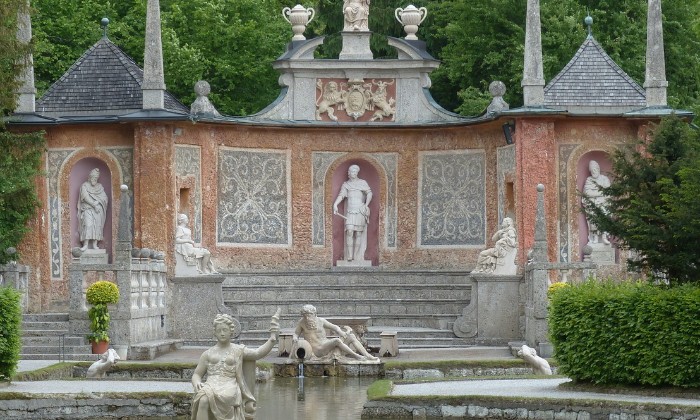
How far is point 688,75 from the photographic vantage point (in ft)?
145

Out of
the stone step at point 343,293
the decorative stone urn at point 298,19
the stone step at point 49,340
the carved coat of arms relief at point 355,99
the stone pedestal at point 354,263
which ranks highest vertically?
the decorative stone urn at point 298,19

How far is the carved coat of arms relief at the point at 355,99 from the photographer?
38031mm

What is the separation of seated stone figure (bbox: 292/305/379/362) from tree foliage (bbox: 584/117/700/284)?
444 cm

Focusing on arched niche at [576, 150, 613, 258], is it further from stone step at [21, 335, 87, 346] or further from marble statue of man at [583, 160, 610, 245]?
stone step at [21, 335, 87, 346]

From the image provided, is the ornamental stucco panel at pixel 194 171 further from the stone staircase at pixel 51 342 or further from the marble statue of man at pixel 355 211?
the stone staircase at pixel 51 342

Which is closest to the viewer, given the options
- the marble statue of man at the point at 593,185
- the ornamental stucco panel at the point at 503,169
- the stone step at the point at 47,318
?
the stone step at the point at 47,318

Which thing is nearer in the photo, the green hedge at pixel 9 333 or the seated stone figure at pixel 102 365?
the green hedge at pixel 9 333

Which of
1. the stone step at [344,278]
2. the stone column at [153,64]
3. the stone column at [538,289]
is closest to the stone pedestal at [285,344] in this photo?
the stone column at [538,289]

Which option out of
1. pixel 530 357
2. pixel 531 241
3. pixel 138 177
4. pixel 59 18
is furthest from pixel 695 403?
pixel 59 18

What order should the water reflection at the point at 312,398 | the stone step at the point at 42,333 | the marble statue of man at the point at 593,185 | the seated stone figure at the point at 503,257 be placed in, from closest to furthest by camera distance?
the water reflection at the point at 312,398 < the stone step at the point at 42,333 < the seated stone figure at the point at 503,257 < the marble statue of man at the point at 593,185

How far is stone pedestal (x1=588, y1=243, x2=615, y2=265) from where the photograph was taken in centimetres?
3631

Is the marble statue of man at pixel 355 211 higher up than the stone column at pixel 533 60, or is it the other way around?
the stone column at pixel 533 60

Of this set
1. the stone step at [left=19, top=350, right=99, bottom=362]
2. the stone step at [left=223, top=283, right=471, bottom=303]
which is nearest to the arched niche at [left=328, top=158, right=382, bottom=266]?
the stone step at [left=223, top=283, right=471, bottom=303]

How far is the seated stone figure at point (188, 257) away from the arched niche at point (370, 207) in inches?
Answer: 155
